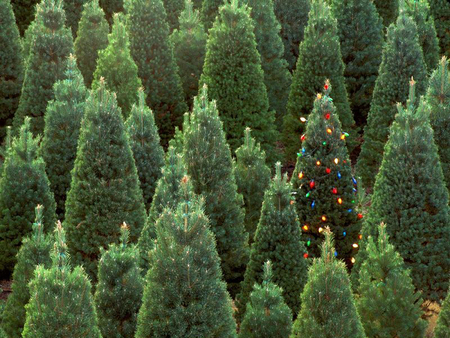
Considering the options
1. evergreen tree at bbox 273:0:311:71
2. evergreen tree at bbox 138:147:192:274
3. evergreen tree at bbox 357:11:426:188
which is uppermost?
evergreen tree at bbox 273:0:311:71

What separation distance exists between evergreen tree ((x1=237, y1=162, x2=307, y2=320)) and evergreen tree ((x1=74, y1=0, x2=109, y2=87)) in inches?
555

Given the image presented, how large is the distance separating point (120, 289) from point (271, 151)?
555 inches

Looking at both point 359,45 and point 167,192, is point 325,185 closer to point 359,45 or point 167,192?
point 167,192

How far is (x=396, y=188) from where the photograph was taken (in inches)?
1150

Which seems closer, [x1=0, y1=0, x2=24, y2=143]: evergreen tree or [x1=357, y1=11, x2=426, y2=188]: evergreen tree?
[x1=357, y1=11, x2=426, y2=188]: evergreen tree

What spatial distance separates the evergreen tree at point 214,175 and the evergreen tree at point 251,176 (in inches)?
71.4

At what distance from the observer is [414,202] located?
95.7 ft

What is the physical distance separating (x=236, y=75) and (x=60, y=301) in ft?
56.6

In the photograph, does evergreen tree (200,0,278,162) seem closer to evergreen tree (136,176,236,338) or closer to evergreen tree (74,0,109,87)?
evergreen tree (74,0,109,87)

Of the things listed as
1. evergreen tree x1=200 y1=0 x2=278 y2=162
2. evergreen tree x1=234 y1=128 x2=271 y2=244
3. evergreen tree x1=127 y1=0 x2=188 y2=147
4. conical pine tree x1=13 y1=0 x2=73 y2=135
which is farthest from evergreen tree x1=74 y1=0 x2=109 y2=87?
evergreen tree x1=234 y1=128 x2=271 y2=244

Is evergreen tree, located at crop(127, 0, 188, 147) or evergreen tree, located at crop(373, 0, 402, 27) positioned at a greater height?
evergreen tree, located at crop(373, 0, 402, 27)

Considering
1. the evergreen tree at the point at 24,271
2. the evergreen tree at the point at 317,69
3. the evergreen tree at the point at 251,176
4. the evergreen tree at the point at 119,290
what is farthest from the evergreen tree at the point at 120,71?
the evergreen tree at the point at 119,290

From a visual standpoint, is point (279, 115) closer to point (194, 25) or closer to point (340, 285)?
point (194, 25)

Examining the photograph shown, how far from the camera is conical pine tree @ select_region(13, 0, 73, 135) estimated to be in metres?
37.2
